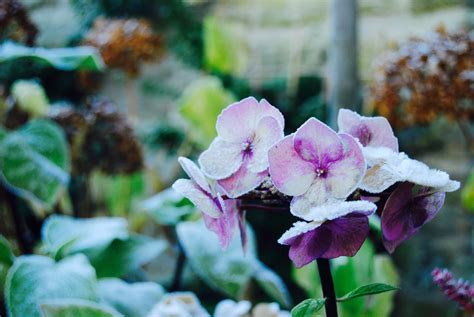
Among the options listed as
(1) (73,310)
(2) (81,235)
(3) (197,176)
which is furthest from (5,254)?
(3) (197,176)

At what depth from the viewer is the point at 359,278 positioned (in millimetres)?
780

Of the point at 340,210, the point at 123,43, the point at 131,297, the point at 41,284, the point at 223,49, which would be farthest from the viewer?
the point at 223,49

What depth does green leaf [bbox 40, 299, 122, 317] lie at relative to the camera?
507mm

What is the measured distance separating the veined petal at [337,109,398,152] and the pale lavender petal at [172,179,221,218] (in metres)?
0.13

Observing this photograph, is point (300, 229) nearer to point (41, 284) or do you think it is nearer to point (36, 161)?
point (41, 284)

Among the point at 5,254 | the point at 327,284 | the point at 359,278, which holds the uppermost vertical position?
the point at 327,284

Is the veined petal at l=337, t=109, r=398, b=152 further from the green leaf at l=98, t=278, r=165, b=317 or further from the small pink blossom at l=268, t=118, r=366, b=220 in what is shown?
the green leaf at l=98, t=278, r=165, b=317

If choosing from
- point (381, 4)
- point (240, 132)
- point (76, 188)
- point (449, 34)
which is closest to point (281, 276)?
point (76, 188)

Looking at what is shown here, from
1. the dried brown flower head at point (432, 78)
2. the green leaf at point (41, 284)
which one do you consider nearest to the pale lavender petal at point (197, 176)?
the green leaf at point (41, 284)

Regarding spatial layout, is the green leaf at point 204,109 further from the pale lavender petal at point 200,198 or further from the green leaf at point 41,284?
the pale lavender petal at point 200,198

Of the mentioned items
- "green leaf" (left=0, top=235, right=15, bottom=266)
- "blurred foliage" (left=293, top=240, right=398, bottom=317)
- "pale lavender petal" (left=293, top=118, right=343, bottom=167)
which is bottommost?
"blurred foliage" (left=293, top=240, right=398, bottom=317)

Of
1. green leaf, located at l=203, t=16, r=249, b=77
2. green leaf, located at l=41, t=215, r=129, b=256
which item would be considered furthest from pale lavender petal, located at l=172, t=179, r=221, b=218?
green leaf, located at l=203, t=16, r=249, b=77

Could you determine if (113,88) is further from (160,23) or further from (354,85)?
(354,85)

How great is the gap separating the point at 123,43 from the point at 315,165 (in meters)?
0.76
